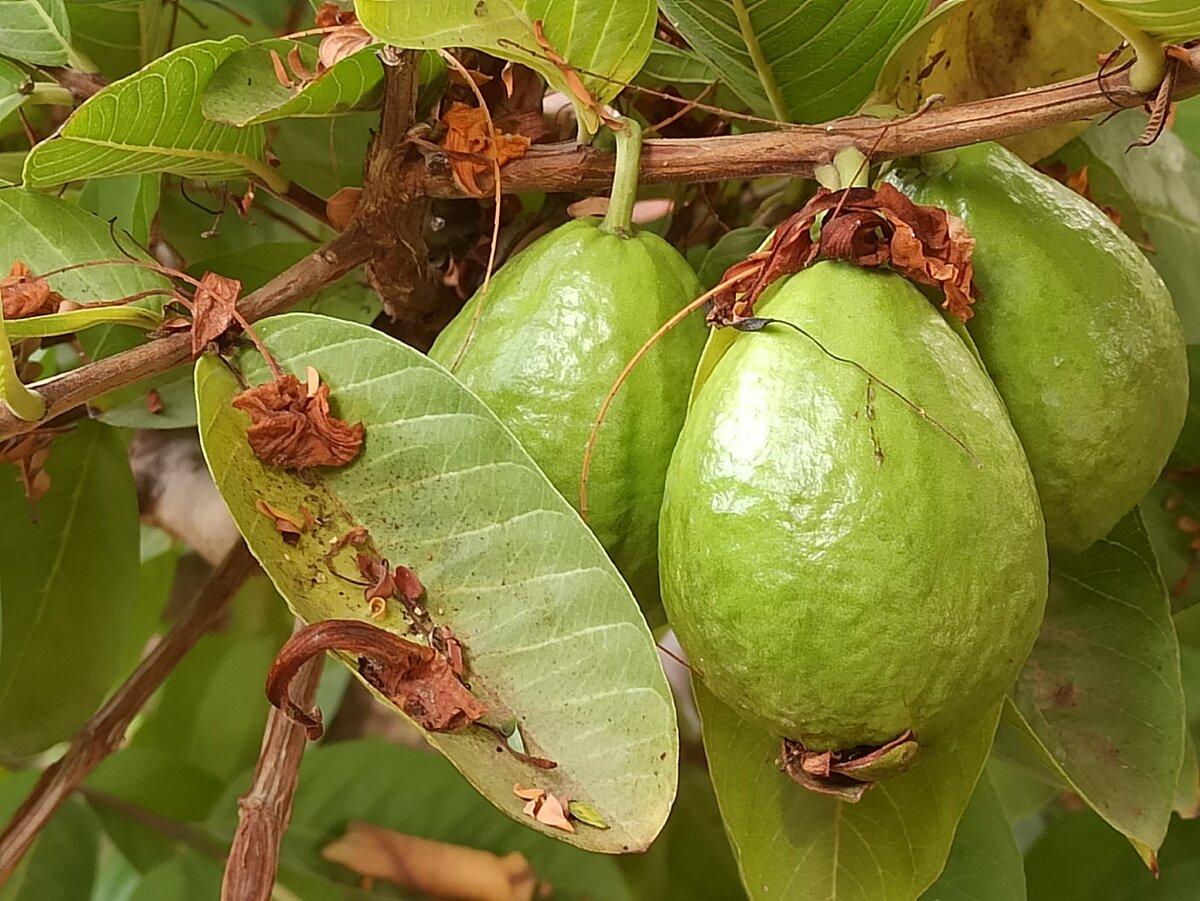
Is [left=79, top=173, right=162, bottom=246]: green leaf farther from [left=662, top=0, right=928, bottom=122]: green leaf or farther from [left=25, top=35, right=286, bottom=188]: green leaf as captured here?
[left=662, top=0, right=928, bottom=122]: green leaf

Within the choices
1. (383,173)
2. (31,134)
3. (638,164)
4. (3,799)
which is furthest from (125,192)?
(3,799)

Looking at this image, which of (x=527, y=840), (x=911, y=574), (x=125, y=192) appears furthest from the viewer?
(x=527, y=840)

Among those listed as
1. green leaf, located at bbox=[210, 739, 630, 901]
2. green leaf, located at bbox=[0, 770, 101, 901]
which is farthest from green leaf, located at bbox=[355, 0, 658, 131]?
green leaf, located at bbox=[0, 770, 101, 901]

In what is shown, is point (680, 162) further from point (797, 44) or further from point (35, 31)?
point (35, 31)

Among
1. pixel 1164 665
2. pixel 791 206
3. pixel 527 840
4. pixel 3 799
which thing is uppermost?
pixel 791 206

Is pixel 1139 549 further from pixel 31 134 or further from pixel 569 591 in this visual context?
pixel 31 134

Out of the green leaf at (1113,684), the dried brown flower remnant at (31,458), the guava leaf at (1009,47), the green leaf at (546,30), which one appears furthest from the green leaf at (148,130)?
the green leaf at (1113,684)

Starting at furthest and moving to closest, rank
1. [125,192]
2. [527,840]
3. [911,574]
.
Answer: [527,840], [125,192], [911,574]
